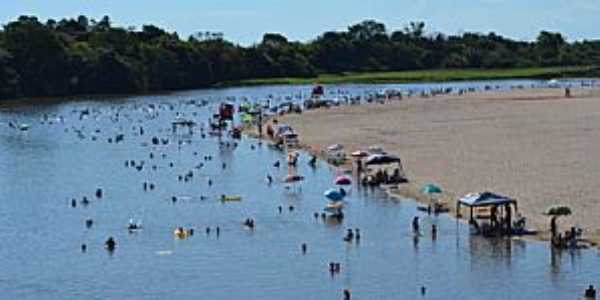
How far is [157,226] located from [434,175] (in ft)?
56.8

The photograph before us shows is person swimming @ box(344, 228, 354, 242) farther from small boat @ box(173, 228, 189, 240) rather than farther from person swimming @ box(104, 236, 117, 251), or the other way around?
person swimming @ box(104, 236, 117, 251)

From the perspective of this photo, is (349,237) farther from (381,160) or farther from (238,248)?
(381,160)

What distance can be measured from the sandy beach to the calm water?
4.19 meters

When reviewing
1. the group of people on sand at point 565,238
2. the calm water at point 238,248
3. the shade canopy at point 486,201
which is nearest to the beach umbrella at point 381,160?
the calm water at point 238,248

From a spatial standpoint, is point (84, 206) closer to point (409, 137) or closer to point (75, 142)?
point (409, 137)

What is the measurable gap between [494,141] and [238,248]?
37.7 meters

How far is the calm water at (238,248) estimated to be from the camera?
40188 millimetres

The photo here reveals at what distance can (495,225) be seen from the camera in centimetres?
4741

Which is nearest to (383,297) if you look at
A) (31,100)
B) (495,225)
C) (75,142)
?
(495,225)

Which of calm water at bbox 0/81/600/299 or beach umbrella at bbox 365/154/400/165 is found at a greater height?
beach umbrella at bbox 365/154/400/165

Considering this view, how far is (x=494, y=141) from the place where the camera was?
268 feet

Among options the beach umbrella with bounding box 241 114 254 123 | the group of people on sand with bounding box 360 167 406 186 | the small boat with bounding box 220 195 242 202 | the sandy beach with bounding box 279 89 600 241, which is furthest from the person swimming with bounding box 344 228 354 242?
the beach umbrella with bounding box 241 114 254 123

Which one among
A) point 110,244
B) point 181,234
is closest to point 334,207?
point 181,234

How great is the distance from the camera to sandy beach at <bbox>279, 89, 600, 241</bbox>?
182ft
